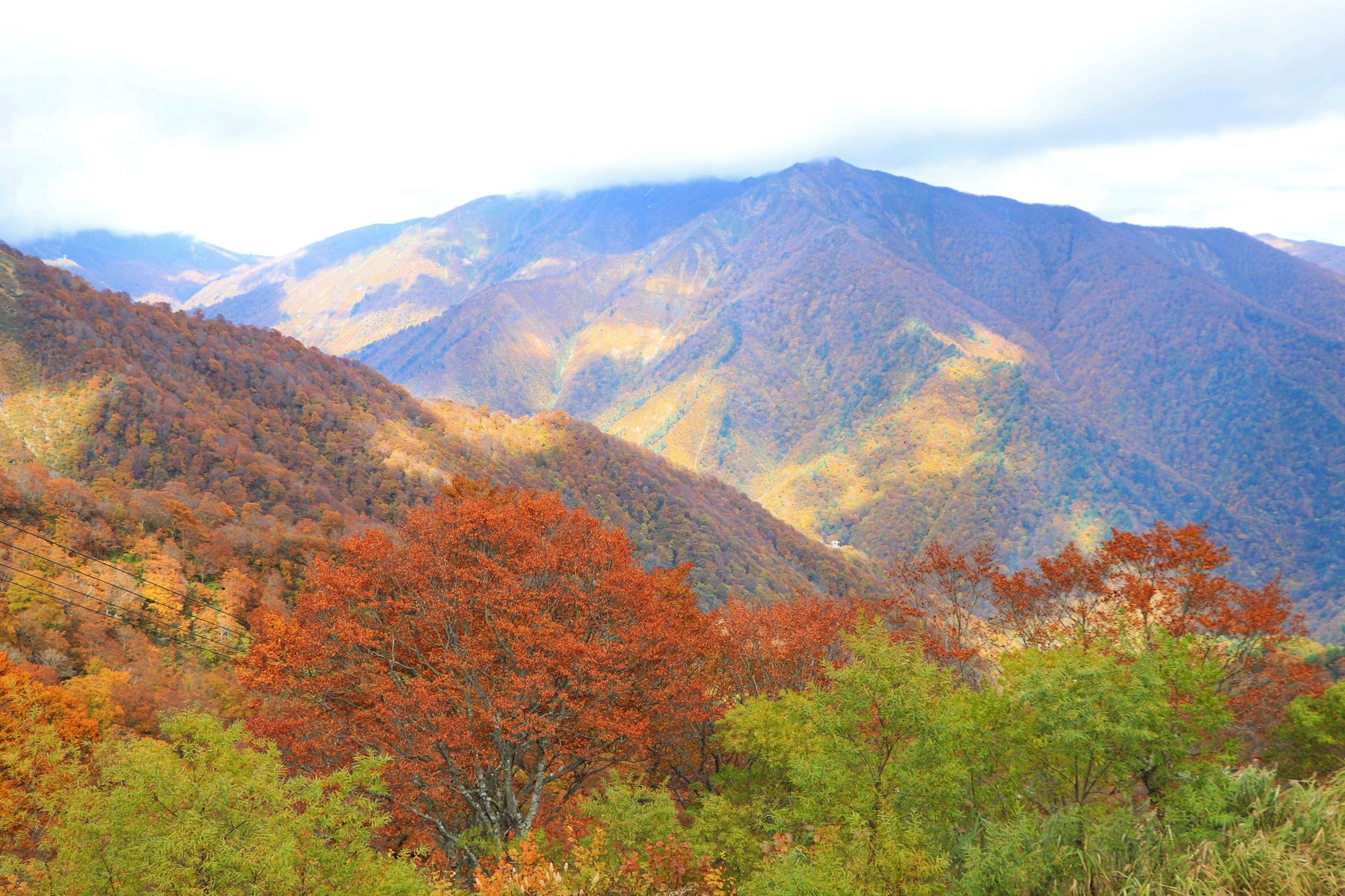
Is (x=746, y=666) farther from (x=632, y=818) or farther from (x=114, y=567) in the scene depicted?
(x=114, y=567)

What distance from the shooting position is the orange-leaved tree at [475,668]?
19203 mm

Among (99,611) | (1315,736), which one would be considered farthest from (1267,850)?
(99,611)

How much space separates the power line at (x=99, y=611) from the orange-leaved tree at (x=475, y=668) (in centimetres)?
1703

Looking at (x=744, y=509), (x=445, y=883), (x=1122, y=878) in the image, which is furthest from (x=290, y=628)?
(x=744, y=509)

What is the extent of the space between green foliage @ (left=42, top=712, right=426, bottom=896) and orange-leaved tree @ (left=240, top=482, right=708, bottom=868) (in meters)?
6.54

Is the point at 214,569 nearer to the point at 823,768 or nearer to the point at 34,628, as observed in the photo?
the point at 34,628

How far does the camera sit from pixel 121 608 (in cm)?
3562

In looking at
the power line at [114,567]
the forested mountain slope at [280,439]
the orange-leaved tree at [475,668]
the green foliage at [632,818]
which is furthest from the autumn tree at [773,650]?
the forested mountain slope at [280,439]

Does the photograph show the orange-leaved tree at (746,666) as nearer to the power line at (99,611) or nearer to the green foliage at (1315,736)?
the green foliage at (1315,736)

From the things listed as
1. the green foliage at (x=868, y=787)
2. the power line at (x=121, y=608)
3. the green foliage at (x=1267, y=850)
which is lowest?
the power line at (x=121, y=608)

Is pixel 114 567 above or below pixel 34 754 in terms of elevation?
below

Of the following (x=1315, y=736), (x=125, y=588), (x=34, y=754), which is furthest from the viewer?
(x=125, y=588)

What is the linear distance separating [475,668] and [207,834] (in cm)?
1062

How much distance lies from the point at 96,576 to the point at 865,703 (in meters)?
42.2
